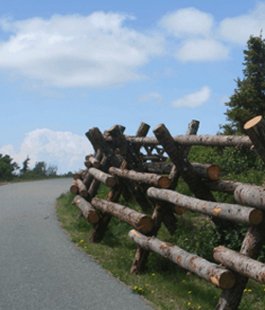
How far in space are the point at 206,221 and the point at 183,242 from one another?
50.3 inches

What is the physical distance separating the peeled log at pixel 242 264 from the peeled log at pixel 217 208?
0.35 meters

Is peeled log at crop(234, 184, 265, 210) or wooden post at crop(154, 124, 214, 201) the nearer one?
peeled log at crop(234, 184, 265, 210)

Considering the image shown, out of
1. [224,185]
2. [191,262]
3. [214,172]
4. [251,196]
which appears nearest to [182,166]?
[214,172]

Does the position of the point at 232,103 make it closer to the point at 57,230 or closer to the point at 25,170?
the point at 57,230

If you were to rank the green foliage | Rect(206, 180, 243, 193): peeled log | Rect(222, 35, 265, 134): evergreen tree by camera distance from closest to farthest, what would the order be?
Rect(206, 180, 243, 193): peeled log
Rect(222, 35, 265, 134): evergreen tree
the green foliage

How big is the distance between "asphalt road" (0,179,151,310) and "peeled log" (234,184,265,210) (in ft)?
5.04

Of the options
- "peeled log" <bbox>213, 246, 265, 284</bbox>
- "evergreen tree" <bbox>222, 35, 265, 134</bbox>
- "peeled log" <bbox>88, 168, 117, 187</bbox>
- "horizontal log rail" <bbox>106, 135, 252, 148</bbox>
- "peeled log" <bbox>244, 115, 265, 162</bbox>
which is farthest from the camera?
"evergreen tree" <bbox>222, 35, 265, 134</bbox>

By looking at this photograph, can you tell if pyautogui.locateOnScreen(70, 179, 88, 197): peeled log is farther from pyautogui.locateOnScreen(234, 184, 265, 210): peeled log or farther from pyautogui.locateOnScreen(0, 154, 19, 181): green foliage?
pyautogui.locateOnScreen(0, 154, 19, 181): green foliage

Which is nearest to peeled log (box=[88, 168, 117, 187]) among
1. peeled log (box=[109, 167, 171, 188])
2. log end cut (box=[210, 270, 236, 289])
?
peeled log (box=[109, 167, 171, 188])

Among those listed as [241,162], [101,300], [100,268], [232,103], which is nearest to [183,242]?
[100,268]

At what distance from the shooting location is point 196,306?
255 inches

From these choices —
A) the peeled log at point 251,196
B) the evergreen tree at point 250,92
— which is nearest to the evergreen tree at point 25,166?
the evergreen tree at point 250,92

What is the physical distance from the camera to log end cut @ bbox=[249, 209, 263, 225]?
5906mm

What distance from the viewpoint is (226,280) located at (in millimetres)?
5910
